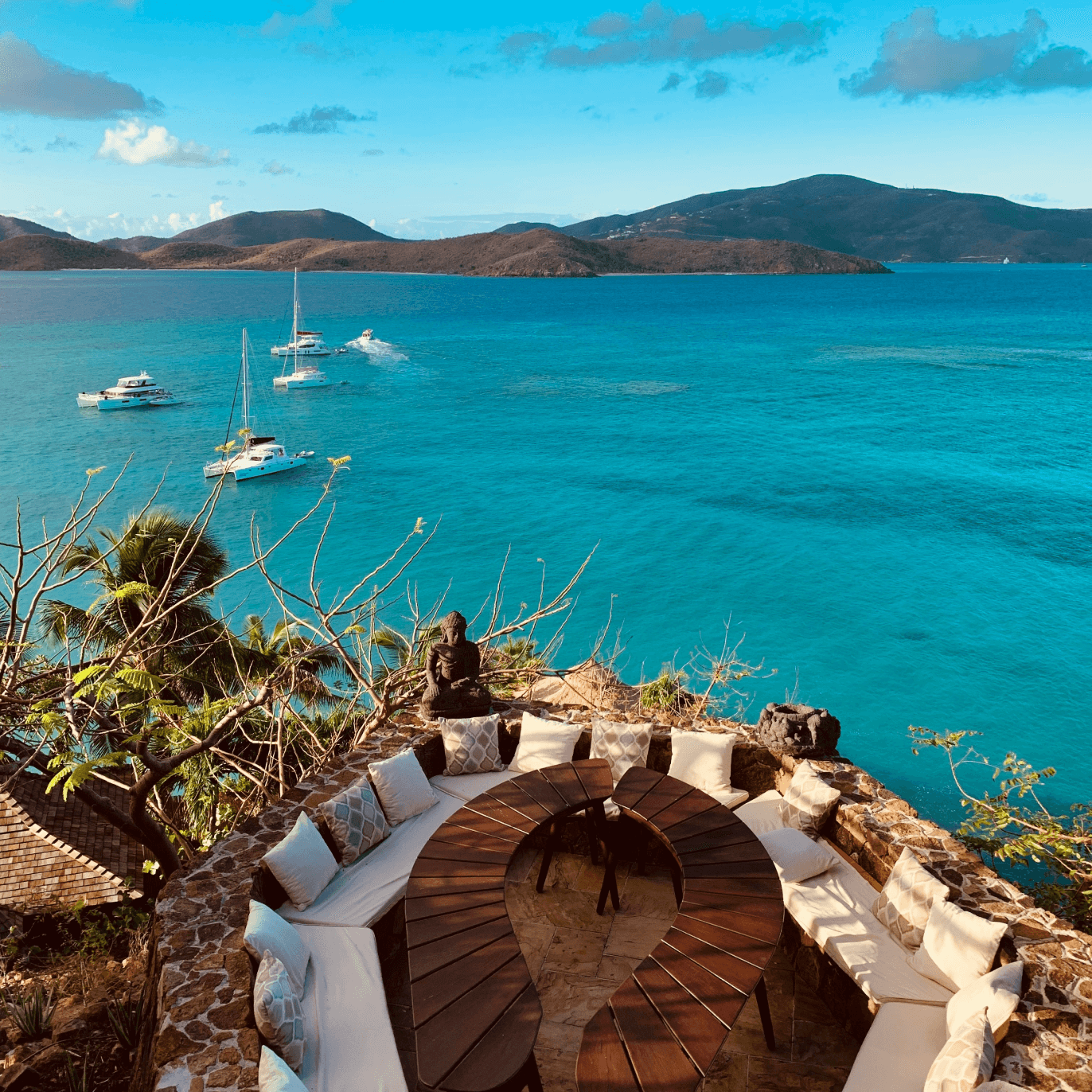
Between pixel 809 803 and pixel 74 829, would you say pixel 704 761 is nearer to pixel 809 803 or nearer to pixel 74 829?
pixel 809 803

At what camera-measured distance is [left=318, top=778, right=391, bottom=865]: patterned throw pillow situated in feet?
23.3

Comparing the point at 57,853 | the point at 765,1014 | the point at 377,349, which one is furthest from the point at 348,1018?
the point at 377,349

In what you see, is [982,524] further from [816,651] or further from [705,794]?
[705,794]

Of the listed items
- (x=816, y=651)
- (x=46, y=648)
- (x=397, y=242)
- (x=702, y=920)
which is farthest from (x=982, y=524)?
(x=397, y=242)

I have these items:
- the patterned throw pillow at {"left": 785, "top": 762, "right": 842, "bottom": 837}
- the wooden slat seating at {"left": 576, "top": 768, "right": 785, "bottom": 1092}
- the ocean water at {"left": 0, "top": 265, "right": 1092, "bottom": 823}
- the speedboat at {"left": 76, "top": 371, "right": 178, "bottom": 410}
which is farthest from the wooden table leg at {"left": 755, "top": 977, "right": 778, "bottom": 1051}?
the speedboat at {"left": 76, "top": 371, "right": 178, "bottom": 410}

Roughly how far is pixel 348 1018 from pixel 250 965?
32.1 inches

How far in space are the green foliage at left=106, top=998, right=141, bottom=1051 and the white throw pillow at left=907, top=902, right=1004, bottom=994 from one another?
241 inches

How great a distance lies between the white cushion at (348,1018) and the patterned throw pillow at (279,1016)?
171mm

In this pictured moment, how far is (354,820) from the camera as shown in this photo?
7.21m

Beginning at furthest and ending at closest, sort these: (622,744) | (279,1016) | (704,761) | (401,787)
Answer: (622,744) < (704,761) < (401,787) < (279,1016)

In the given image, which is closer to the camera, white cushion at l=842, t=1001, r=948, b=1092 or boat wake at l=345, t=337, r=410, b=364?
white cushion at l=842, t=1001, r=948, b=1092

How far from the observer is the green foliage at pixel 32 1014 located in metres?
5.97

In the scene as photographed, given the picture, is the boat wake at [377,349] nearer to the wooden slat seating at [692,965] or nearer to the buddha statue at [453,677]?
the buddha statue at [453,677]

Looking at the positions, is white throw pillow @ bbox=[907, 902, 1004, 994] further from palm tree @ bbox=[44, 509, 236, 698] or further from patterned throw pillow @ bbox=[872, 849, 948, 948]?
palm tree @ bbox=[44, 509, 236, 698]
